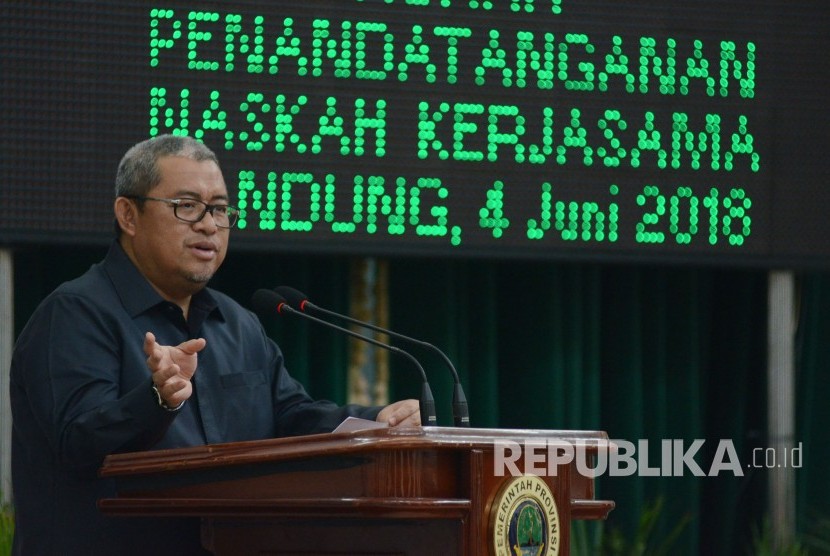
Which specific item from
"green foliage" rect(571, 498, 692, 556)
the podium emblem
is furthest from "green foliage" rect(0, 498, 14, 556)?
the podium emblem

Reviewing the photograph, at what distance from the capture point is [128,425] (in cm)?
174

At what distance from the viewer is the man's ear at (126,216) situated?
2.13m

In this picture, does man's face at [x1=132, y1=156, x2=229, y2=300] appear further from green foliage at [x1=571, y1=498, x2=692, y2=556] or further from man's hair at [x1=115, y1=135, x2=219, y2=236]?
green foliage at [x1=571, y1=498, x2=692, y2=556]

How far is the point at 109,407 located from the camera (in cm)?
176

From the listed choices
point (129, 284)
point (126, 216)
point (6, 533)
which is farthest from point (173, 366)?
point (6, 533)

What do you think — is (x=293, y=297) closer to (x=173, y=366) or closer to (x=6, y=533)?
(x=173, y=366)

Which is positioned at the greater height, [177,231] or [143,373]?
[177,231]

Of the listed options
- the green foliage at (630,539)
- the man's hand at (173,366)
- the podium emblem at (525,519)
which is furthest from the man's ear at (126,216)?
the green foliage at (630,539)

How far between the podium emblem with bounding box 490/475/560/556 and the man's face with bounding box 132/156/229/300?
73 centimetres

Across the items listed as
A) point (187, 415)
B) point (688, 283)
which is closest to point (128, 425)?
point (187, 415)

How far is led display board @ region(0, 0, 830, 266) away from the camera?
10.1ft

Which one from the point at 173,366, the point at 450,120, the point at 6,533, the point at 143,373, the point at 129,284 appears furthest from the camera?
the point at 450,120

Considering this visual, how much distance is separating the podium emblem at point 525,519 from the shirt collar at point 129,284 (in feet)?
2.37

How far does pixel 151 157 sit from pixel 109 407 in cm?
51
